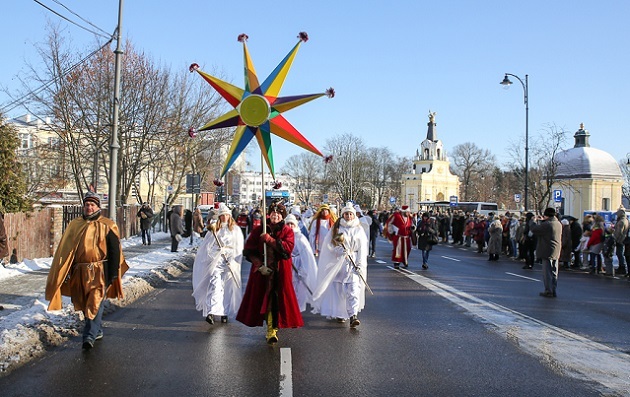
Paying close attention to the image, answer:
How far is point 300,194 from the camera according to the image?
101 meters

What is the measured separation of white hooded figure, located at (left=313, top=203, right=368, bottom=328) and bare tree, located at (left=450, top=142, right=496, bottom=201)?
10453 cm

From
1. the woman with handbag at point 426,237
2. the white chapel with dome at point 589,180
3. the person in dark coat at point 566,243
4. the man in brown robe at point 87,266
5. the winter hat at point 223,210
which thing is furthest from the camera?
the white chapel with dome at point 589,180

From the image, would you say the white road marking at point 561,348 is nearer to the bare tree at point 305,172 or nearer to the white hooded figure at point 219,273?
the white hooded figure at point 219,273

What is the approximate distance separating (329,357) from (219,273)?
2.67 m

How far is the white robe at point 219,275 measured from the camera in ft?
28.6

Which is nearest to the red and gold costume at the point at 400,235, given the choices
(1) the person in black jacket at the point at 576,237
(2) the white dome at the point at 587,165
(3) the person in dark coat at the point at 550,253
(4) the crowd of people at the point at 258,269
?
(4) the crowd of people at the point at 258,269

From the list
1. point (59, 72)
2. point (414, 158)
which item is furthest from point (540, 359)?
point (414, 158)

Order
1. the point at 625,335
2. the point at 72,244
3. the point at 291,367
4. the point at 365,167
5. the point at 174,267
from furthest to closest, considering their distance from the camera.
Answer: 1. the point at 365,167
2. the point at 174,267
3. the point at 625,335
4. the point at 72,244
5. the point at 291,367

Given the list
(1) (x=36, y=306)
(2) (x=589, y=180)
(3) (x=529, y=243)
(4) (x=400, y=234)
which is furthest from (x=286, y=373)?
(2) (x=589, y=180)

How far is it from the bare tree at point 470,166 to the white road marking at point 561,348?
104m

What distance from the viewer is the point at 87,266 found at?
7051mm

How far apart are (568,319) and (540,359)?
10.5ft

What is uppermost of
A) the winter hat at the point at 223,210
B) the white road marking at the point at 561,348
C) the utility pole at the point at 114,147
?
the utility pole at the point at 114,147

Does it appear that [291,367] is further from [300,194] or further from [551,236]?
[300,194]
